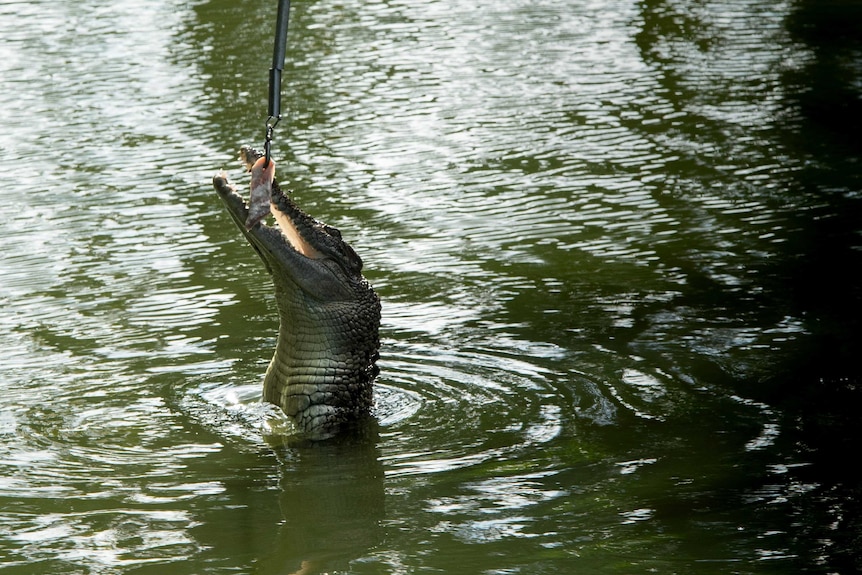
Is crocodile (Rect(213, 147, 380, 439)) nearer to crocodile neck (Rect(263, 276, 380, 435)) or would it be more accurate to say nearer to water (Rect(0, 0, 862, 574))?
crocodile neck (Rect(263, 276, 380, 435))

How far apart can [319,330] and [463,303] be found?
1755 mm

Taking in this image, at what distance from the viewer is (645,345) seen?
7.25 m

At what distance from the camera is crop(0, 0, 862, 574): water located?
17.2ft

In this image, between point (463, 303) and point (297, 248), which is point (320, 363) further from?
point (463, 303)

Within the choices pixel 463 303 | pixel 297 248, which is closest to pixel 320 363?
pixel 297 248

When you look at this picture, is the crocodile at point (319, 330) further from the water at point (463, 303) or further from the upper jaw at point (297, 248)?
the water at point (463, 303)

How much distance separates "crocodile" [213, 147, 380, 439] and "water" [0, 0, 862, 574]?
17 centimetres

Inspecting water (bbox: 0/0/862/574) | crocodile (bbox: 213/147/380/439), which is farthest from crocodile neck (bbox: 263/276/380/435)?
water (bbox: 0/0/862/574)

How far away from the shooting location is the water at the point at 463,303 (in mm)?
5246

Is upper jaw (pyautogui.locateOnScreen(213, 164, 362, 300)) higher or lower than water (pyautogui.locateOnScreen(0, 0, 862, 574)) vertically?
higher

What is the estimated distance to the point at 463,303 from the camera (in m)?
7.99

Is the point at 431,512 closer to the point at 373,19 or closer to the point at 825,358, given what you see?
the point at 825,358

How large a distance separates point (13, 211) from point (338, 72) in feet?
16.0

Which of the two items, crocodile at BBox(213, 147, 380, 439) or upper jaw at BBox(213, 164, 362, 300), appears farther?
crocodile at BBox(213, 147, 380, 439)
